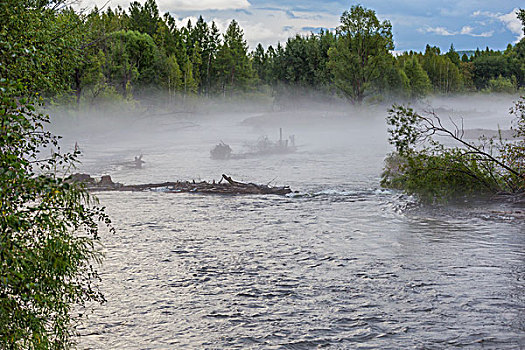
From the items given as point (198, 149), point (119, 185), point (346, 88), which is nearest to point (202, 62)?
point (346, 88)

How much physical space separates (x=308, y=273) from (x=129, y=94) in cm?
6746

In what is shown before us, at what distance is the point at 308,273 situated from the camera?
13.1 m

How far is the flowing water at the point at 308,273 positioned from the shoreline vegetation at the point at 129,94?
1.12 metres

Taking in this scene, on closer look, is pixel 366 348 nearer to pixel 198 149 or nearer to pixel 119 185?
pixel 119 185

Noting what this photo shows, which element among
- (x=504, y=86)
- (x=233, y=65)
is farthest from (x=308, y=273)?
(x=504, y=86)

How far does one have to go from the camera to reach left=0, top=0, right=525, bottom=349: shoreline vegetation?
584cm

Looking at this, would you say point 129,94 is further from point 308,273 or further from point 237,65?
point 308,273

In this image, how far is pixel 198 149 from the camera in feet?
154

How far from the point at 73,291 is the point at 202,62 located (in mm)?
108888

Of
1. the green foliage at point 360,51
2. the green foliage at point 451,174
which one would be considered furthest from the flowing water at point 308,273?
the green foliage at point 360,51

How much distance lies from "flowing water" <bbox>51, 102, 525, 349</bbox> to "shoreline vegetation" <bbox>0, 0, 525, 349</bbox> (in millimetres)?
1116

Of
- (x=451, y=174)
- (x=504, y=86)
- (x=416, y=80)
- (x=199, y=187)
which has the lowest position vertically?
(x=199, y=187)

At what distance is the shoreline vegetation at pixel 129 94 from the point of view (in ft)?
19.1

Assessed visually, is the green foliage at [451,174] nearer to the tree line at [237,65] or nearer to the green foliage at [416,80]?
the tree line at [237,65]
